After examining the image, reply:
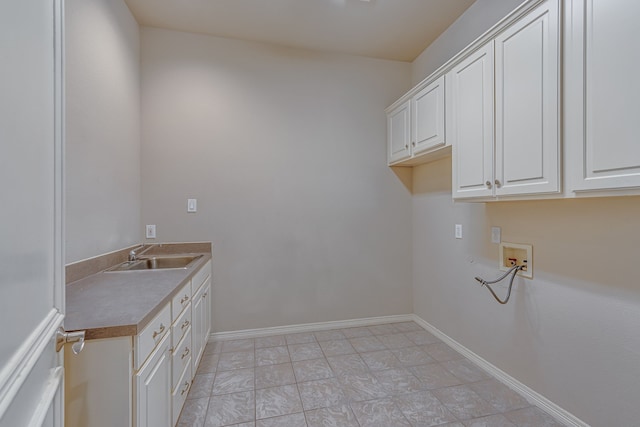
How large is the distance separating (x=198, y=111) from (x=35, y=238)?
7.60 feet

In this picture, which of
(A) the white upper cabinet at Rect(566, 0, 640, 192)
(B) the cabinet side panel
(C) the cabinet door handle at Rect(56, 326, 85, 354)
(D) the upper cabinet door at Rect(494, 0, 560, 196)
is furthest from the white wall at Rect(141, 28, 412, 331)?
(C) the cabinet door handle at Rect(56, 326, 85, 354)

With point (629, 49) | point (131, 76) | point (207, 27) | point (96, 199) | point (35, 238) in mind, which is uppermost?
point (207, 27)

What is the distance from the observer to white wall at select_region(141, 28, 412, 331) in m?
2.54

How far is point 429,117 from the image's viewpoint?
229 centimetres

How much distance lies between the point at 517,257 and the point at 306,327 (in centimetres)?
195

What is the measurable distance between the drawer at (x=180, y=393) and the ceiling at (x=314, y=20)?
2696 mm

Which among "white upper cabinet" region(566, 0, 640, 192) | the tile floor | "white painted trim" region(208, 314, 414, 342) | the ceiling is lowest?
the tile floor

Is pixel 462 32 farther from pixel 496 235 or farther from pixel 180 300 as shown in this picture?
pixel 180 300

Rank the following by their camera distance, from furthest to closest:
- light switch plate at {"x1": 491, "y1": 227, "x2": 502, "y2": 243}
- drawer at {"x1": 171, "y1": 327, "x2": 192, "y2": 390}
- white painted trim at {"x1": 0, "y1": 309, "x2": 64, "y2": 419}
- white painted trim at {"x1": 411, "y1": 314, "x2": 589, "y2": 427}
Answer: light switch plate at {"x1": 491, "y1": 227, "x2": 502, "y2": 243}
white painted trim at {"x1": 411, "y1": 314, "x2": 589, "y2": 427}
drawer at {"x1": 171, "y1": 327, "x2": 192, "y2": 390}
white painted trim at {"x1": 0, "y1": 309, "x2": 64, "y2": 419}

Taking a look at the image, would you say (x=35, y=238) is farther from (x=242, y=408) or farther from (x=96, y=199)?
(x=242, y=408)

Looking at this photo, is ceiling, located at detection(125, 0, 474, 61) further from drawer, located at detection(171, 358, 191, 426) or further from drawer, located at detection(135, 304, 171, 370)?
drawer, located at detection(171, 358, 191, 426)

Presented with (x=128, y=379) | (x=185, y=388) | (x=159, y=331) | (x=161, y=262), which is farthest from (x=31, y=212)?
(x=161, y=262)

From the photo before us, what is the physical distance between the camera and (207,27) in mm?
2486

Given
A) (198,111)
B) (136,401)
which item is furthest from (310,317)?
(198,111)
